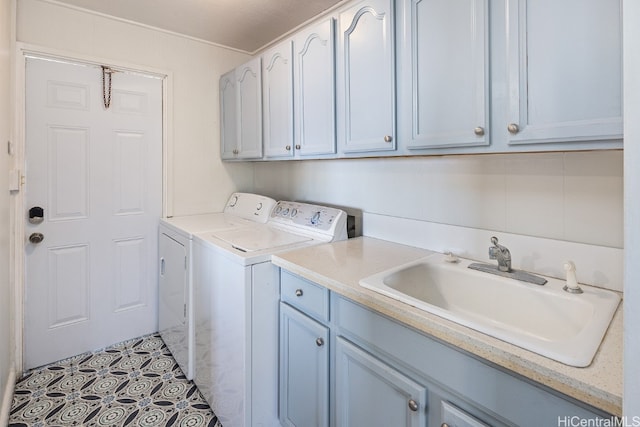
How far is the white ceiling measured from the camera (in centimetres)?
204

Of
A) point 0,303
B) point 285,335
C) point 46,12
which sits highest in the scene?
point 46,12

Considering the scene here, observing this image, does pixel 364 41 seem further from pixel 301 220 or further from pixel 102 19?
pixel 102 19

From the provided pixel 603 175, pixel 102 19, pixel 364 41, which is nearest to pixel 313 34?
pixel 364 41

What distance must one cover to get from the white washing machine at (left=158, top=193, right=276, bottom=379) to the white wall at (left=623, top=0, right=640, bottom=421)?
1873 mm

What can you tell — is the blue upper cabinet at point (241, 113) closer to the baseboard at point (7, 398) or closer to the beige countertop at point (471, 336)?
the beige countertop at point (471, 336)

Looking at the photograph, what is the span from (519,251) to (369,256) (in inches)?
23.5

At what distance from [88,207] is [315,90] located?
1.74 metres

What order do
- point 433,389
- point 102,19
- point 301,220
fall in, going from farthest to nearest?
point 102,19 < point 301,220 < point 433,389

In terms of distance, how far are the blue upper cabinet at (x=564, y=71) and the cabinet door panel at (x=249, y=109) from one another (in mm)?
1544

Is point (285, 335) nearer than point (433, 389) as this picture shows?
No

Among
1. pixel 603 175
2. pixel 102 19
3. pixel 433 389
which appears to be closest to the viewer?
pixel 433 389

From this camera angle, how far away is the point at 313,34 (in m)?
1.70

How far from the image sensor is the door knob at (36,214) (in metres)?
2.08

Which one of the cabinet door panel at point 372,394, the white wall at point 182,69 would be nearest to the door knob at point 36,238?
the white wall at point 182,69
